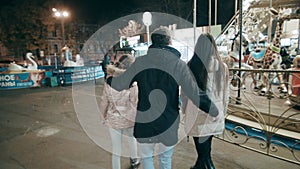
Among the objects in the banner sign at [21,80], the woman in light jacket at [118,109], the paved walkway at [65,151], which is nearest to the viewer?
the woman in light jacket at [118,109]

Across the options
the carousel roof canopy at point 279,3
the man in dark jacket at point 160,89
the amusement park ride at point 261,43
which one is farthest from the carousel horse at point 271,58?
the man in dark jacket at point 160,89

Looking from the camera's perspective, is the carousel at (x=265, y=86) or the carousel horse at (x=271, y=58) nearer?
the carousel at (x=265, y=86)

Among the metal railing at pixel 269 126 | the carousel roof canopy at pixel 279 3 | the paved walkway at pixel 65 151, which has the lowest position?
the paved walkway at pixel 65 151

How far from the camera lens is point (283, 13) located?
21.9ft

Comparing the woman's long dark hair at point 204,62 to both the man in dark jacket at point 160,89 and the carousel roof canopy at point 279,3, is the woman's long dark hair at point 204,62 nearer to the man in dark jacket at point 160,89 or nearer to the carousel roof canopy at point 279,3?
the man in dark jacket at point 160,89

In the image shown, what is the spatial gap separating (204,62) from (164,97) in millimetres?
676

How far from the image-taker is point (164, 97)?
182 cm

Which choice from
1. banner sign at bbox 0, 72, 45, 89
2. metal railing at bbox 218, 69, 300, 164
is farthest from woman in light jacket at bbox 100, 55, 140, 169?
banner sign at bbox 0, 72, 45, 89

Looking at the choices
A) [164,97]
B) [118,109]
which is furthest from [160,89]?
[118,109]

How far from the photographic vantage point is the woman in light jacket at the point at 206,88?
2230 millimetres

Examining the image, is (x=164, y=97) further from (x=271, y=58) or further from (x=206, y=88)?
(x=271, y=58)

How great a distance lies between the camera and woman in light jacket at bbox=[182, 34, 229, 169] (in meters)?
2.23

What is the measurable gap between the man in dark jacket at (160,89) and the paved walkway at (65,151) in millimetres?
1380

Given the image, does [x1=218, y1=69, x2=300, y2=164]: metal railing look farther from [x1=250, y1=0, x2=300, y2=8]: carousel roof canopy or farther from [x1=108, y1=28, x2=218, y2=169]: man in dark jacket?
[x1=250, y1=0, x2=300, y2=8]: carousel roof canopy
